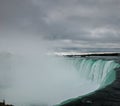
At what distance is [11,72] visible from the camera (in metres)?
82.0

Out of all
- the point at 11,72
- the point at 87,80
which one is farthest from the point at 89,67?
the point at 11,72

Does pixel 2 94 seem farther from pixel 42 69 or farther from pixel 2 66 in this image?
pixel 2 66

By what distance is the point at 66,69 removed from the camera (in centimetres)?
6750

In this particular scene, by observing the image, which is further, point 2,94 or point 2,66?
point 2,66

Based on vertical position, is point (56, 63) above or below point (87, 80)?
above

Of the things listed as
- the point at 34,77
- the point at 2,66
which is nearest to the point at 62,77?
the point at 34,77

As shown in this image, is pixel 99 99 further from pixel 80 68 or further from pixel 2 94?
pixel 80 68

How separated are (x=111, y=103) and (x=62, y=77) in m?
54.0

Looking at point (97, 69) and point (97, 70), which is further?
point (97, 69)

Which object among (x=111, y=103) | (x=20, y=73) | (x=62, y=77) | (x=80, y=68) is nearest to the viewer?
(x=111, y=103)

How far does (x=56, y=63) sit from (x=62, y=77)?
17505 millimetres

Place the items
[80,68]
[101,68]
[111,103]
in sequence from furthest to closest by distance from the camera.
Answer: [80,68]
[101,68]
[111,103]

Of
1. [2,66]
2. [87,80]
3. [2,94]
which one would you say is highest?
[2,66]

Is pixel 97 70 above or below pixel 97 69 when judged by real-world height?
below
